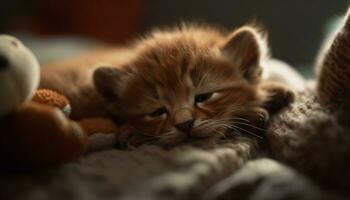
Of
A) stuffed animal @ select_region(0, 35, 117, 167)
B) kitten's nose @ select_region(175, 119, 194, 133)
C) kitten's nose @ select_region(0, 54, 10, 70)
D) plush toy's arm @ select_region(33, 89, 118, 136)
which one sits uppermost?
kitten's nose @ select_region(175, 119, 194, 133)

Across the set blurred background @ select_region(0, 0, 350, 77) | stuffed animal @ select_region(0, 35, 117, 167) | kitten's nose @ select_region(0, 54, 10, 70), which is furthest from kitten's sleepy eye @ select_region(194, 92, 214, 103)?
blurred background @ select_region(0, 0, 350, 77)

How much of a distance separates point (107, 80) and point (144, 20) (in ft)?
5.18

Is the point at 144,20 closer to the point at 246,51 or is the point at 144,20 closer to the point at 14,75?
the point at 246,51

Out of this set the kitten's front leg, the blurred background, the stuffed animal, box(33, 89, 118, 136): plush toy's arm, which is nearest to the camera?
the stuffed animal

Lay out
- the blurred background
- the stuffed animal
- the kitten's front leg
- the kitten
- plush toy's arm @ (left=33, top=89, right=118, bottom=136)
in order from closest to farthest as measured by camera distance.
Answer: the stuffed animal, plush toy's arm @ (left=33, top=89, right=118, bottom=136), the kitten, the kitten's front leg, the blurred background

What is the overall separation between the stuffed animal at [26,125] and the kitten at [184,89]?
0.95 ft

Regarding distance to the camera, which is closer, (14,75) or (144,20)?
(14,75)

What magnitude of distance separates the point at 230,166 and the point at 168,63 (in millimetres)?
386

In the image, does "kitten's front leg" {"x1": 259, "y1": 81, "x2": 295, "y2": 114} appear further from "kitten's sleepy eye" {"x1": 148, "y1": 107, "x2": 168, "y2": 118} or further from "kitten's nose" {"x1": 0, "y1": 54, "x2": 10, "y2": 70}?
"kitten's nose" {"x1": 0, "y1": 54, "x2": 10, "y2": 70}

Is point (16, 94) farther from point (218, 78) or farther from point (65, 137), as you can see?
point (218, 78)

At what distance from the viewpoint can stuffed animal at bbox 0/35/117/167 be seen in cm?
84

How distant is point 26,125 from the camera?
2.78 ft

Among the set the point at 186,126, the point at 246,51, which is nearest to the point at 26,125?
the point at 186,126

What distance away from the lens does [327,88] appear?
1.11m
